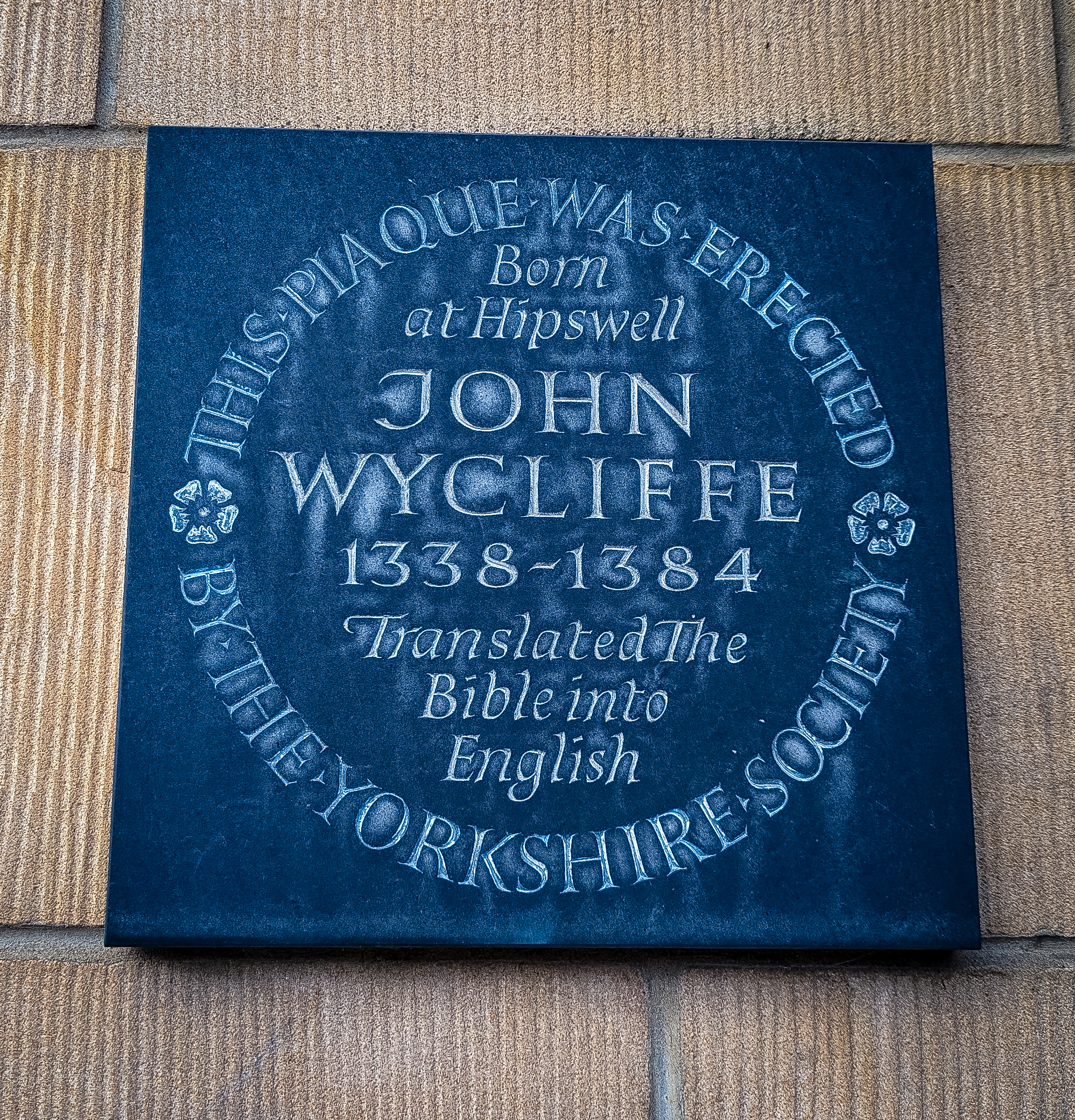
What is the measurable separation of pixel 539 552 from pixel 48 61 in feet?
3.75

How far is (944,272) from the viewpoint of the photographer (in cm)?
173

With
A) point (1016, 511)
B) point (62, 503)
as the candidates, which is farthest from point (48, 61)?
point (1016, 511)

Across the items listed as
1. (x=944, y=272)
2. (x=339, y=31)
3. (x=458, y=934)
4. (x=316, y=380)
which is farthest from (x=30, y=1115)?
(x=944, y=272)

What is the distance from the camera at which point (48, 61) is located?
1759mm

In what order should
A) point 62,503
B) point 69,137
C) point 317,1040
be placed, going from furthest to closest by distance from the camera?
point 69,137, point 62,503, point 317,1040

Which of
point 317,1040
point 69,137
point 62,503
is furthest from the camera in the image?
point 69,137

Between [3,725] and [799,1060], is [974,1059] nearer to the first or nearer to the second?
[799,1060]

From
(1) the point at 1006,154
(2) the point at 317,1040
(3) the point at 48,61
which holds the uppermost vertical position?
(3) the point at 48,61

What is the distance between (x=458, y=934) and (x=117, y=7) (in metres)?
1.56

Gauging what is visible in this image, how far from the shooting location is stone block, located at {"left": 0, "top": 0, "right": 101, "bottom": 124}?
175 centimetres

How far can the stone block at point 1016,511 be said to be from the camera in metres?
1.57

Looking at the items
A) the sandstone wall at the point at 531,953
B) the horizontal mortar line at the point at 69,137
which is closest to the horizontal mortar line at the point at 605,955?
the sandstone wall at the point at 531,953

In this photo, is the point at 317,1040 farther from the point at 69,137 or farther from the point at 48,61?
the point at 48,61

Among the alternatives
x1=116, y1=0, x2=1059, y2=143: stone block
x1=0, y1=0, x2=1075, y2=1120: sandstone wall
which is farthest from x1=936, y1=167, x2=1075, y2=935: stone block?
x1=116, y1=0, x2=1059, y2=143: stone block
